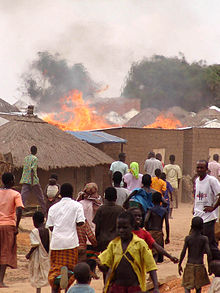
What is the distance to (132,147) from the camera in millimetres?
23188

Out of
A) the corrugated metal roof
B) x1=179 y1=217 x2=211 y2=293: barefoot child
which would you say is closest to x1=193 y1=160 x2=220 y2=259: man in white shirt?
x1=179 y1=217 x2=211 y2=293: barefoot child

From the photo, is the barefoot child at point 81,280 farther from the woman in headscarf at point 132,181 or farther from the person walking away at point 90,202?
the woman in headscarf at point 132,181

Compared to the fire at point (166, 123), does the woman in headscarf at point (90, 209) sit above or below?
below

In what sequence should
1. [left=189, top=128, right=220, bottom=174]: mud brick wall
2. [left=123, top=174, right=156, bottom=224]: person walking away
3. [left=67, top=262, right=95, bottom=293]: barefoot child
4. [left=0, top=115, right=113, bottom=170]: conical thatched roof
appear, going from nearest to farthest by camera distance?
[left=67, top=262, right=95, bottom=293]: barefoot child → [left=123, top=174, right=156, bottom=224]: person walking away → [left=0, top=115, right=113, bottom=170]: conical thatched roof → [left=189, top=128, right=220, bottom=174]: mud brick wall

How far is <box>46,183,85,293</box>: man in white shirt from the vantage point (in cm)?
763

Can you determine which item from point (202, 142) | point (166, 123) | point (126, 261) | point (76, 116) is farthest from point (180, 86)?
point (126, 261)

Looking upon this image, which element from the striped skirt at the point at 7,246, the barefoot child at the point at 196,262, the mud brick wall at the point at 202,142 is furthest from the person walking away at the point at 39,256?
the mud brick wall at the point at 202,142

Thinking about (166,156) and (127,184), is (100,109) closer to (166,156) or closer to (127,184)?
(166,156)

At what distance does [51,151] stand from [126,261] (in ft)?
45.5

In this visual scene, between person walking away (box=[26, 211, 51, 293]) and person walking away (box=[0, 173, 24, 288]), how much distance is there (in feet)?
2.22

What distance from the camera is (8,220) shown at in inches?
362

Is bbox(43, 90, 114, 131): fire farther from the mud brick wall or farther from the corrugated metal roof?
the mud brick wall

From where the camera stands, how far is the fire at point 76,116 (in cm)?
3081

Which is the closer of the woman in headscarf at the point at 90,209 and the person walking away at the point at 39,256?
the person walking away at the point at 39,256
